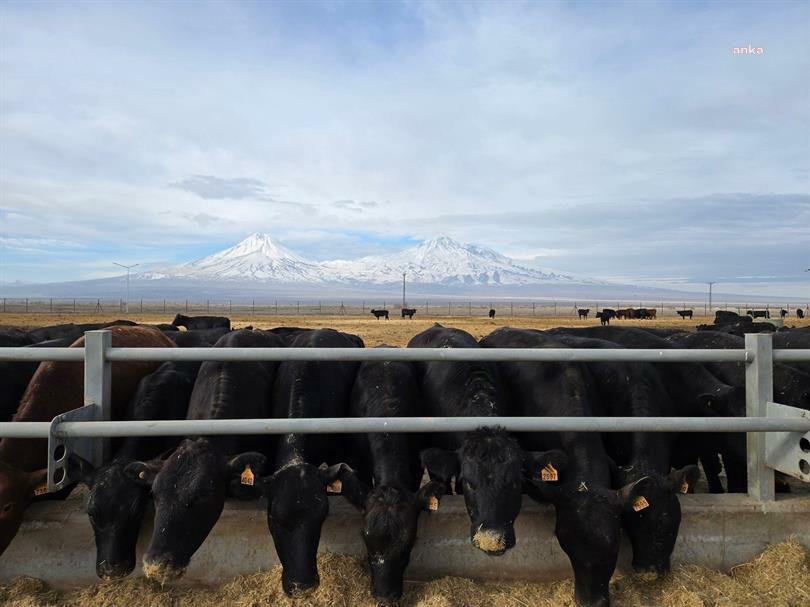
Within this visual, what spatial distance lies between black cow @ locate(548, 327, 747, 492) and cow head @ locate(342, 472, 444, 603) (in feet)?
9.93

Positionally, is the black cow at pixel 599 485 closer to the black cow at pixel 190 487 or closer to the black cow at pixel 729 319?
the black cow at pixel 190 487

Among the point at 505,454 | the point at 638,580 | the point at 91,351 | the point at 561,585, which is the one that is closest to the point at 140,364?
the point at 91,351

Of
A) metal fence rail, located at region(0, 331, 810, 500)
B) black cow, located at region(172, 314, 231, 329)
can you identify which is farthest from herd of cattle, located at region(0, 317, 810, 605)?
black cow, located at region(172, 314, 231, 329)

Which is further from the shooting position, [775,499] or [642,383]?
[642,383]

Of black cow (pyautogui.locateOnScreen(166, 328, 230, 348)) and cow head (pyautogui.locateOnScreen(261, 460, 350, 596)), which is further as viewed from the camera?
black cow (pyautogui.locateOnScreen(166, 328, 230, 348))

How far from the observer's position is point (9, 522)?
13.0ft

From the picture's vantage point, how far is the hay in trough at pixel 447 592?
388 cm

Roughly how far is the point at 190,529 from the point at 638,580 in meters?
3.13

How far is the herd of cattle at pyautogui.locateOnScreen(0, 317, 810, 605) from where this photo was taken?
389 centimetres

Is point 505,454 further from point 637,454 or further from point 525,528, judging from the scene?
point 637,454

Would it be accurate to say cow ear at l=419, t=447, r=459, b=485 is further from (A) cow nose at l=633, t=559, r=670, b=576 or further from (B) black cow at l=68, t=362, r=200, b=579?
(B) black cow at l=68, t=362, r=200, b=579

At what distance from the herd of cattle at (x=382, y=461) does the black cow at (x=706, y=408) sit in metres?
0.02

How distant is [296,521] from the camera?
155 inches

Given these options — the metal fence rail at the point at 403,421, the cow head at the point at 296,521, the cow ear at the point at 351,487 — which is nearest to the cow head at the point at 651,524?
the metal fence rail at the point at 403,421
